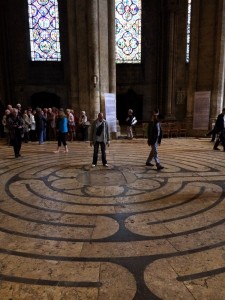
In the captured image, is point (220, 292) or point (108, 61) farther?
point (108, 61)

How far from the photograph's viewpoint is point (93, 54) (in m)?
12.8

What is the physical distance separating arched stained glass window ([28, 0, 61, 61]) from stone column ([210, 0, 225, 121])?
12.0m

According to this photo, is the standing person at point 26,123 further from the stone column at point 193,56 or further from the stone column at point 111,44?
the stone column at point 193,56

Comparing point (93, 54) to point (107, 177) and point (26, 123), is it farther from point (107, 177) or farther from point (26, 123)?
point (107, 177)

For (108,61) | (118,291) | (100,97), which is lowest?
(118,291)

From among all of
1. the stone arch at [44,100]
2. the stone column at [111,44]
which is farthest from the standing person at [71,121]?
the stone arch at [44,100]

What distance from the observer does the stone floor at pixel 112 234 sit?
2607 mm

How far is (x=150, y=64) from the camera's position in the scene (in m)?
21.5

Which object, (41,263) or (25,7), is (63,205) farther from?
(25,7)

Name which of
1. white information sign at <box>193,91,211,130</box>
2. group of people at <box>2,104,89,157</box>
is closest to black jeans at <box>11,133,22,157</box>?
group of people at <box>2,104,89,157</box>

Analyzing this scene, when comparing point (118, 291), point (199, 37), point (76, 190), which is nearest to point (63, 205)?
point (76, 190)

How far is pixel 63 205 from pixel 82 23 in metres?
10.7

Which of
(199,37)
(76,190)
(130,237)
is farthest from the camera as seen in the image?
(199,37)

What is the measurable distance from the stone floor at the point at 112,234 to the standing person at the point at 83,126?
20.2ft
